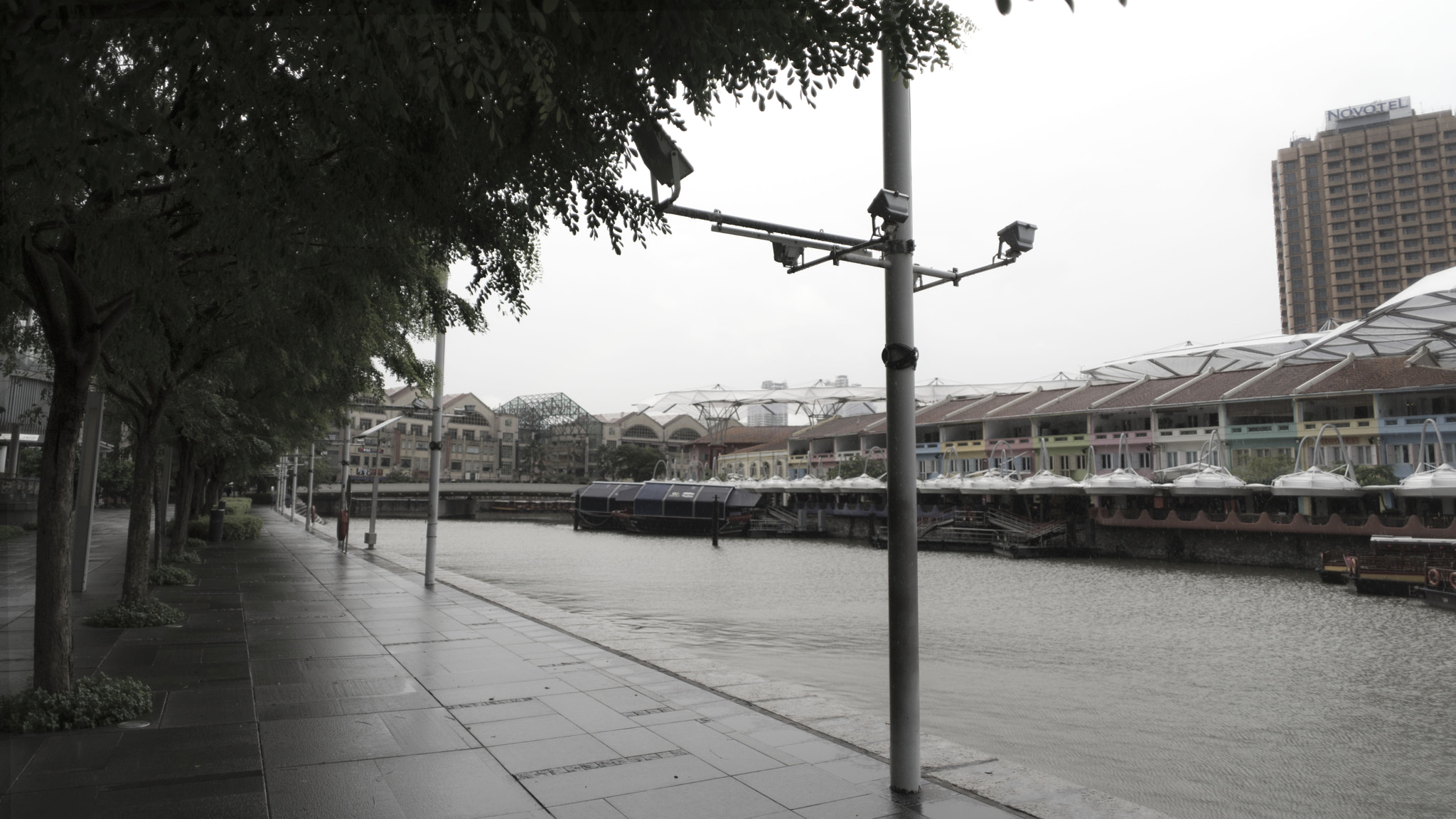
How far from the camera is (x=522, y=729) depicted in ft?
22.4

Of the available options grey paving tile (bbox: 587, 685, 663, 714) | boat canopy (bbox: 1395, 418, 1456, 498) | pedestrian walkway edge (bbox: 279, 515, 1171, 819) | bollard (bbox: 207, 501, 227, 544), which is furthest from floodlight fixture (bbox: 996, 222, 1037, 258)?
boat canopy (bbox: 1395, 418, 1456, 498)

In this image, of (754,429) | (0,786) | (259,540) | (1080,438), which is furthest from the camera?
(754,429)

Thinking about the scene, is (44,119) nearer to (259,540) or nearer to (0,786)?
(0,786)

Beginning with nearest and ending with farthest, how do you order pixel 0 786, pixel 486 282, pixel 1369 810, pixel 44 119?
1. pixel 44 119
2. pixel 0 786
3. pixel 486 282
4. pixel 1369 810

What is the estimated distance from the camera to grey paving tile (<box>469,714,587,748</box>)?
21.5 feet

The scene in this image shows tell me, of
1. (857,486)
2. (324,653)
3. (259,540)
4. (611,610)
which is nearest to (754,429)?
(857,486)

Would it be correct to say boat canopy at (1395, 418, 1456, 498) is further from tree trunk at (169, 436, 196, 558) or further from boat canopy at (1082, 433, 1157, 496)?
tree trunk at (169, 436, 196, 558)

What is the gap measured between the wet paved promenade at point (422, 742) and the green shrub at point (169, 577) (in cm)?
543

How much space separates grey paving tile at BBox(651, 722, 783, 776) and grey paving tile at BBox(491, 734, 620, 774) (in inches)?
20.6

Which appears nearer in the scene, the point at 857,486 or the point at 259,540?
the point at 259,540

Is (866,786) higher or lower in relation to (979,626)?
higher

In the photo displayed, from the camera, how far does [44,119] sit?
3641 millimetres

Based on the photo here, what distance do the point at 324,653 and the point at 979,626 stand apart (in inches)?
567

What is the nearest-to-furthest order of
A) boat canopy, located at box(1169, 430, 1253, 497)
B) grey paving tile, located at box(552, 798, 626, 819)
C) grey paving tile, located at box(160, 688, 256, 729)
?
grey paving tile, located at box(552, 798, 626, 819), grey paving tile, located at box(160, 688, 256, 729), boat canopy, located at box(1169, 430, 1253, 497)
